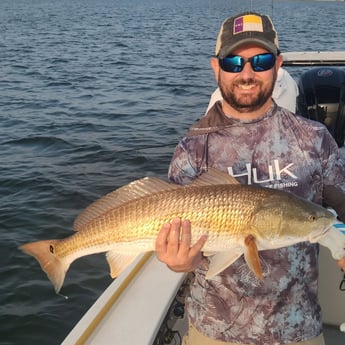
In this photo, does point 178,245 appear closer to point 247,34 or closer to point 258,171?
point 258,171

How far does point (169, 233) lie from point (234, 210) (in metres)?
0.36

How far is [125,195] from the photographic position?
2977 millimetres

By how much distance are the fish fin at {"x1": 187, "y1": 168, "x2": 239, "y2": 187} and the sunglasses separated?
616mm

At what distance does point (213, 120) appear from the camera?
3.12 metres

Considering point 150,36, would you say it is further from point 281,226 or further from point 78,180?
point 281,226

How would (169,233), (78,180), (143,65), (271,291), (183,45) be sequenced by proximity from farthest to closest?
(183,45), (143,65), (78,180), (271,291), (169,233)

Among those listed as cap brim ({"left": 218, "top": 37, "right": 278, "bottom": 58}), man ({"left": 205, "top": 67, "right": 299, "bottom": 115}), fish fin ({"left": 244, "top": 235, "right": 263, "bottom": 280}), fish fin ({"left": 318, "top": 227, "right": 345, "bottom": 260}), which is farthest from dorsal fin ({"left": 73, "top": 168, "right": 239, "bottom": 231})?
man ({"left": 205, "top": 67, "right": 299, "bottom": 115})

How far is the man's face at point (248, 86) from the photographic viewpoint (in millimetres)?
3016

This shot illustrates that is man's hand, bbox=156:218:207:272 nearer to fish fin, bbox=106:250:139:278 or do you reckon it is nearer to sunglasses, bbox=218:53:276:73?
fish fin, bbox=106:250:139:278

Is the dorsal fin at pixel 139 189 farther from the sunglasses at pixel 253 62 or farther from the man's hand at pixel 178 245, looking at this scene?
the sunglasses at pixel 253 62

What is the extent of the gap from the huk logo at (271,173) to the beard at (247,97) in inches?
12.6

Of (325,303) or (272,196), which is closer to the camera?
(272,196)

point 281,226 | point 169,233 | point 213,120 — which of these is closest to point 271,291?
point 281,226

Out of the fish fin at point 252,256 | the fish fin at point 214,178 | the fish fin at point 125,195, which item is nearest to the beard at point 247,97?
the fish fin at point 214,178
